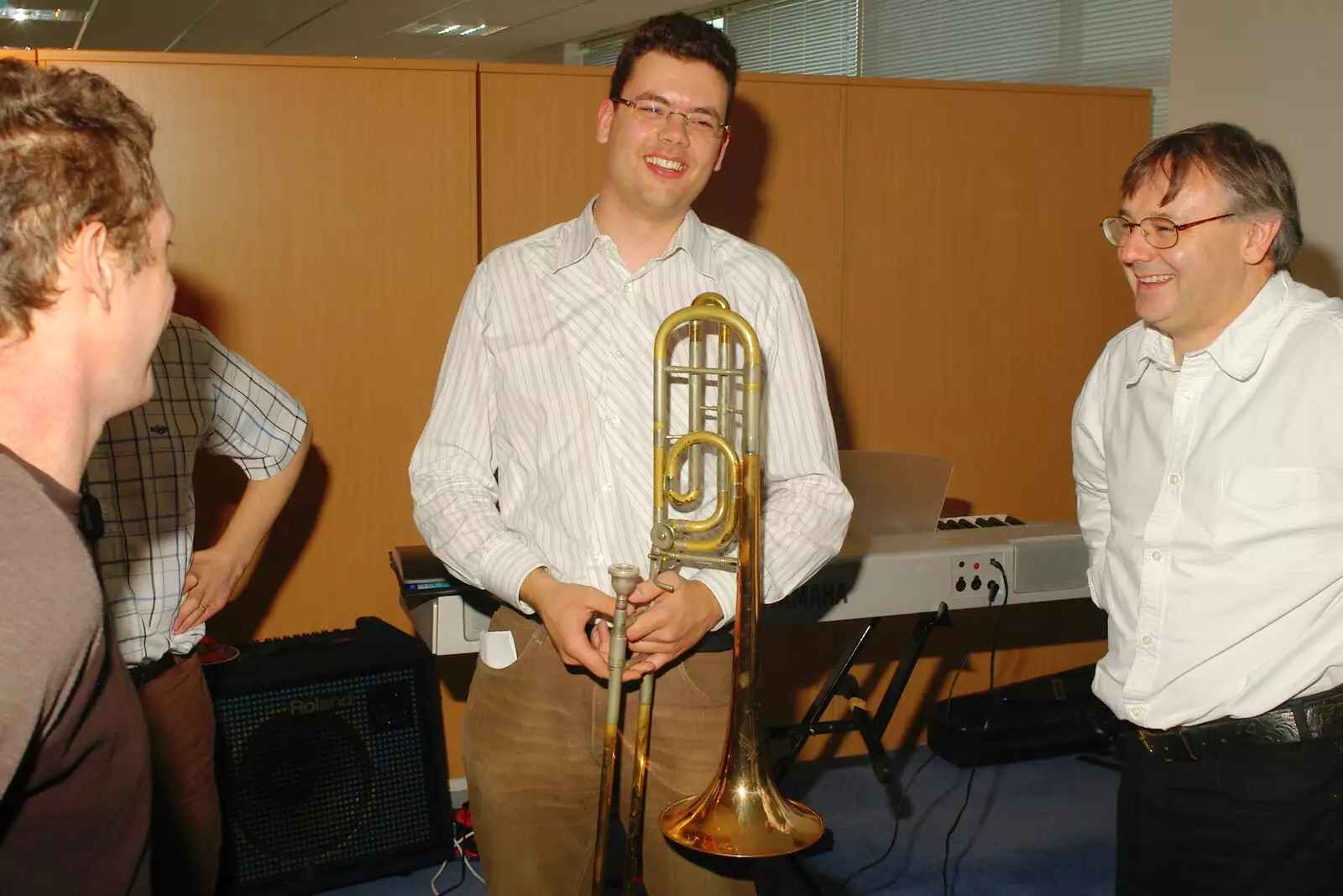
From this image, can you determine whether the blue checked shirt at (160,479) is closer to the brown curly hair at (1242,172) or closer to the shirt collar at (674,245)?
the shirt collar at (674,245)

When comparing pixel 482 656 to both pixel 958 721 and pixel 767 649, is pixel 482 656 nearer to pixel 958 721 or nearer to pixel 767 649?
pixel 767 649

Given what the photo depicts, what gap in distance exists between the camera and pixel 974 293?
3.61 metres

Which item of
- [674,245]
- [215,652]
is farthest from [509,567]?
[215,652]

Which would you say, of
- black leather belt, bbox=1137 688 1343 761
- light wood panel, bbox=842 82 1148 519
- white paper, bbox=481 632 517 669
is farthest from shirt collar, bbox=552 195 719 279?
light wood panel, bbox=842 82 1148 519

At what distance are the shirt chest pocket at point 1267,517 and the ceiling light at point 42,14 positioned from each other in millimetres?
8451

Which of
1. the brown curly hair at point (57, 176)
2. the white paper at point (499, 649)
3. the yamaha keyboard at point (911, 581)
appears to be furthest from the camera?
the yamaha keyboard at point (911, 581)

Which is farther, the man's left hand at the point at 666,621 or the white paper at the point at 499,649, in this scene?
the white paper at the point at 499,649

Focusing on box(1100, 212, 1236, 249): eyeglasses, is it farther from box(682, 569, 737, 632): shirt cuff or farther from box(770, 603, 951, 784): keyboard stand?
box(770, 603, 951, 784): keyboard stand

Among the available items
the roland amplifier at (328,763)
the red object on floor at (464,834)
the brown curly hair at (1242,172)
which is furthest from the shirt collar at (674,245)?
the red object on floor at (464,834)

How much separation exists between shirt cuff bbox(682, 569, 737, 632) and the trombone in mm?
34

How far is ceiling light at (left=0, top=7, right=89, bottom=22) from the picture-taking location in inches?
314

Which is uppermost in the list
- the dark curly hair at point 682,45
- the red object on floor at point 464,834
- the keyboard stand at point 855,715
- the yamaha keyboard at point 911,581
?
the dark curly hair at point 682,45

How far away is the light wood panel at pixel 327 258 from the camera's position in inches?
117

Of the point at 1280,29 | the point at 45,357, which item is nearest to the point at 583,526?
the point at 45,357
